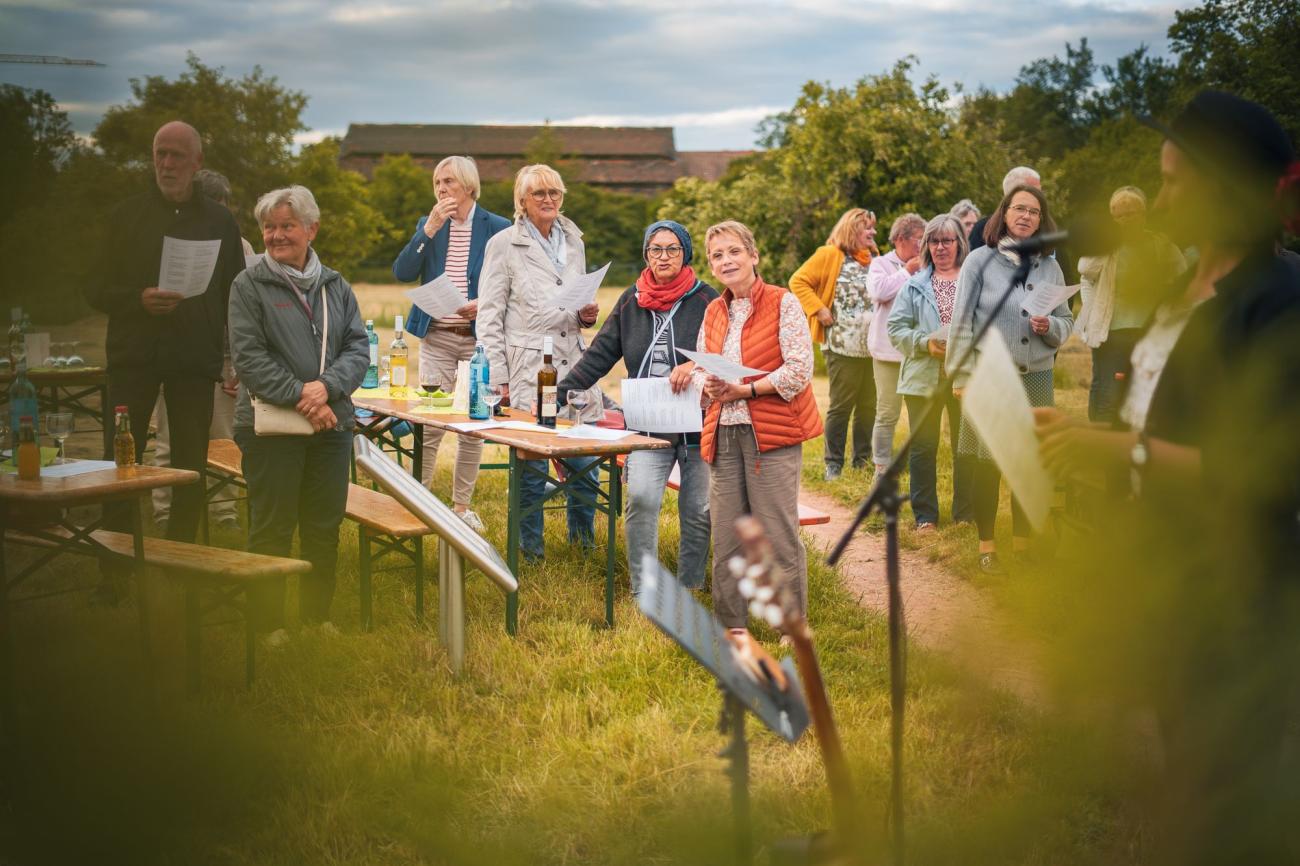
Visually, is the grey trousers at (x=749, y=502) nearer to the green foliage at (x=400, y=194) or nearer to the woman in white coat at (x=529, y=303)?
the woman in white coat at (x=529, y=303)

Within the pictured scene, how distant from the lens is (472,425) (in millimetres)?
5266

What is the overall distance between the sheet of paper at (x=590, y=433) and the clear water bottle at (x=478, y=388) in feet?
1.79

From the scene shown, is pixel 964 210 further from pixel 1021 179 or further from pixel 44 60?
pixel 44 60

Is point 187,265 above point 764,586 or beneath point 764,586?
above

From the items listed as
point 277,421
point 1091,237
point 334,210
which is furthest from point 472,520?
point 334,210

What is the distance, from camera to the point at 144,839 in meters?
2.90

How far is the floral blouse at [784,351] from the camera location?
4465 millimetres

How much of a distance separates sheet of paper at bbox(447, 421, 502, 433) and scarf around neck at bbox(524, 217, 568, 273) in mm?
1129

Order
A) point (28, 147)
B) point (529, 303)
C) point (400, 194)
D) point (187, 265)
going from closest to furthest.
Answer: point (28, 147), point (187, 265), point (529, 303), point (400, 194)

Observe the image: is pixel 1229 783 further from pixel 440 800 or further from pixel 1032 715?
pixel 440 800

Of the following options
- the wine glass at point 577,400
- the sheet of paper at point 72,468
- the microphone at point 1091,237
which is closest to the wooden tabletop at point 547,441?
the wine glass at point 577,400

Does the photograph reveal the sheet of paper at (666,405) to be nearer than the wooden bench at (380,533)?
No

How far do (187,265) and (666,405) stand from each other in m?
2.39

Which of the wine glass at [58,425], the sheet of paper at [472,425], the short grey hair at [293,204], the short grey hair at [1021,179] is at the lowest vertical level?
the sheet of paper at [472,425]
